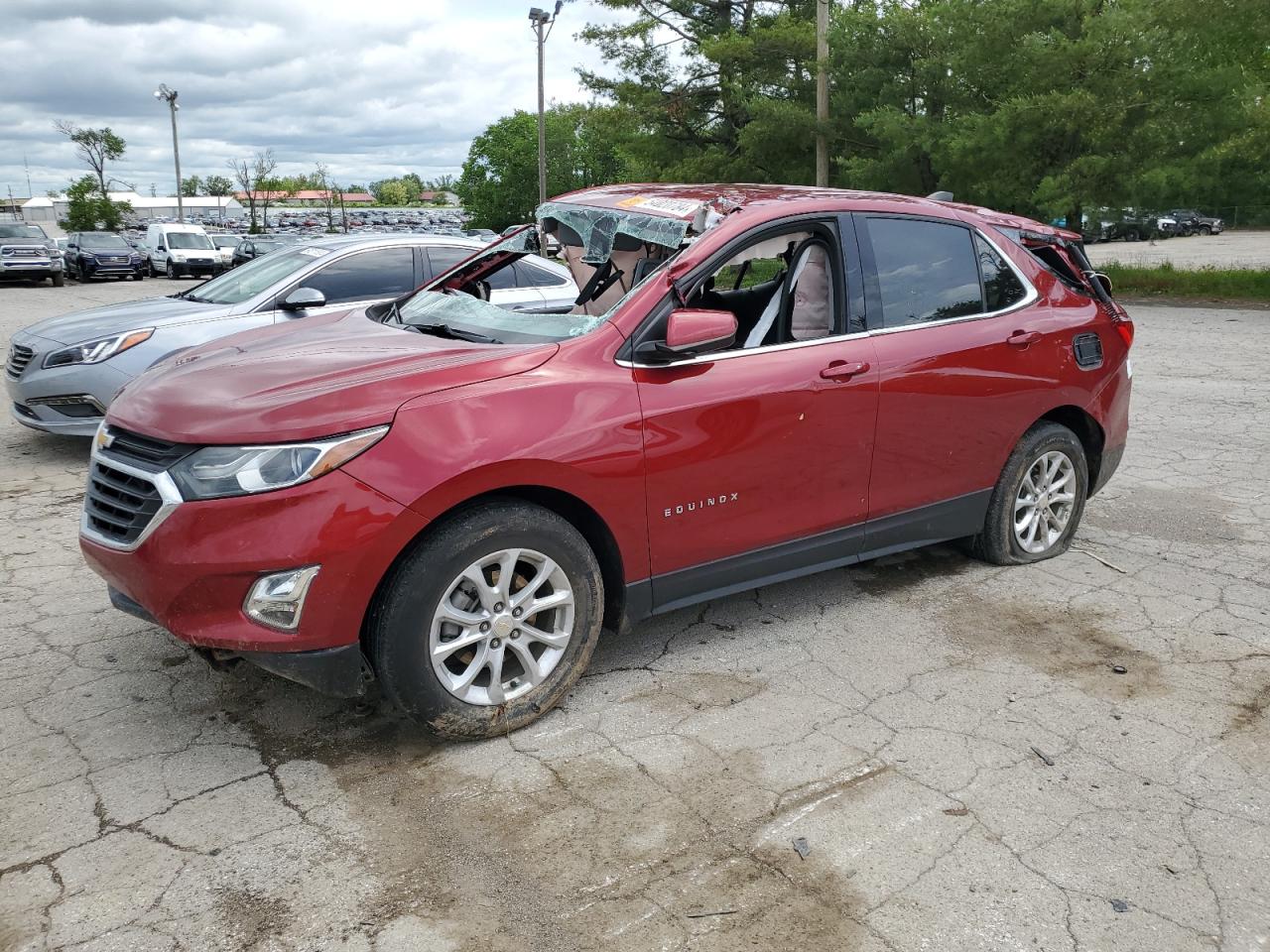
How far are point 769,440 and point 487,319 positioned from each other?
4.08 feet

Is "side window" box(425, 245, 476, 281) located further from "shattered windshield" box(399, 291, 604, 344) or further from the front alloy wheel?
the front alloy wheel

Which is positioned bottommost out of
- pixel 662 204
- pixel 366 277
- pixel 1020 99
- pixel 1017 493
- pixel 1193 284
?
pixel 1017 493

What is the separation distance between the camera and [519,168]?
8281 cm

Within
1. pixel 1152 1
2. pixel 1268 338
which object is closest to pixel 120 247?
pixel 1152 1

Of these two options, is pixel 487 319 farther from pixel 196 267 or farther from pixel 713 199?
pixel 196 267

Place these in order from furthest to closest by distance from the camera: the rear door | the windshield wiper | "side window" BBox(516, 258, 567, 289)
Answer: "side window" BBox(516, 258, 567, 289) → the rear door → the windshield wiper

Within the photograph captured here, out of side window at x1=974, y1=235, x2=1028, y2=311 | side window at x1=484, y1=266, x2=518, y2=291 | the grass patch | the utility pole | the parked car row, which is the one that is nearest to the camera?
side window at x1=974, y1=235, x2=1028, y2=311

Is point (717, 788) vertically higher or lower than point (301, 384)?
lower

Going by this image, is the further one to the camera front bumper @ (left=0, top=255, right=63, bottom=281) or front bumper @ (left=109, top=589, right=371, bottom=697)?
front bumper @ (left=0, top=255, right=63, bottom=281)

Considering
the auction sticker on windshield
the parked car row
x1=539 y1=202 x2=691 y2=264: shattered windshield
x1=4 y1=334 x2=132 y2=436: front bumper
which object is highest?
the parked car row

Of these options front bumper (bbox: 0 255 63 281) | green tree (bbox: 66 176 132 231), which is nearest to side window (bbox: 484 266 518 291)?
front bumper (bbox: 0 255 63 281)

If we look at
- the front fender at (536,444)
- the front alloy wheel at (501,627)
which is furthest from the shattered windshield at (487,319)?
the front alloy wheel at (501,627)

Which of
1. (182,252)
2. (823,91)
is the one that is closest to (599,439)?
(823,91)

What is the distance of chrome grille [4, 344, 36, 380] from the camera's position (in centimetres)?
733
